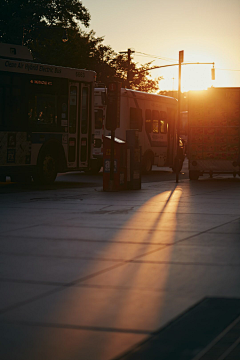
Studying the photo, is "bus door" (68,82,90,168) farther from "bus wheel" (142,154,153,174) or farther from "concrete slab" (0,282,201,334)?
"concrete slab" (0,282,201,334)

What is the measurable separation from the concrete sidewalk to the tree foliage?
38.3 metres

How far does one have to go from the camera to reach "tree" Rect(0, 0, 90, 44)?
58969 mm

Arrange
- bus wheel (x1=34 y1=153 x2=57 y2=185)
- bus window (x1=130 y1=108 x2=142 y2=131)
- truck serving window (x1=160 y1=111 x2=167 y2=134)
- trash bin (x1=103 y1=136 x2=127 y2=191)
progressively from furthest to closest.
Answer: truck serving window (x1=160 y1=111 x2=167 y2=134)
bus window (x1=130 y1=108 x2=142 y2=131)
bus wheel (x1=34 y1=153 x2=57 y2=185)
trash bin (x1=103 y1=136 x2=127 y2=191)

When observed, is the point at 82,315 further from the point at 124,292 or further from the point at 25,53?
the point at 25,53

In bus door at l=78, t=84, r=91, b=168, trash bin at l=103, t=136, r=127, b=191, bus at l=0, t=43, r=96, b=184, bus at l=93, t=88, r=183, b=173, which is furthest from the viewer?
bus at l=93, t=88, r=183, b=173

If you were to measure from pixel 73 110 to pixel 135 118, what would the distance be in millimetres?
7884

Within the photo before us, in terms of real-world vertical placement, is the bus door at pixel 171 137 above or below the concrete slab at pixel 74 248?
above

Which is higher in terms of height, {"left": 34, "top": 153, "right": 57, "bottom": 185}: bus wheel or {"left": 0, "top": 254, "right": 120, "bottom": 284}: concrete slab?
{"left": 34, "top": 153, "right": 57, "bottom": 185}: bus wheel

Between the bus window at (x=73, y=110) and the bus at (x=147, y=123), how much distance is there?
16.9 ft

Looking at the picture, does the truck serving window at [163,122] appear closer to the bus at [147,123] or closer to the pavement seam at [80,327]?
the bus at [147,123]

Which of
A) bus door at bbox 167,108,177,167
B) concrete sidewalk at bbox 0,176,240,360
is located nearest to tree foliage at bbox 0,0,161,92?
bus door at bbox 167,108,177,167

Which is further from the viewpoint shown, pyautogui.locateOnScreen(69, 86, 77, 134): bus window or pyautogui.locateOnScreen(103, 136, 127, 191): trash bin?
pyautogui.locateOnScreen(69, 86, 77, 134): bus window

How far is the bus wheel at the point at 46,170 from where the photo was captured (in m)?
19.6

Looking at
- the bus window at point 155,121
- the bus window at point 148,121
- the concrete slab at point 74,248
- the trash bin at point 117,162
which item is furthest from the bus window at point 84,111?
the concrete slab at point 74,248
